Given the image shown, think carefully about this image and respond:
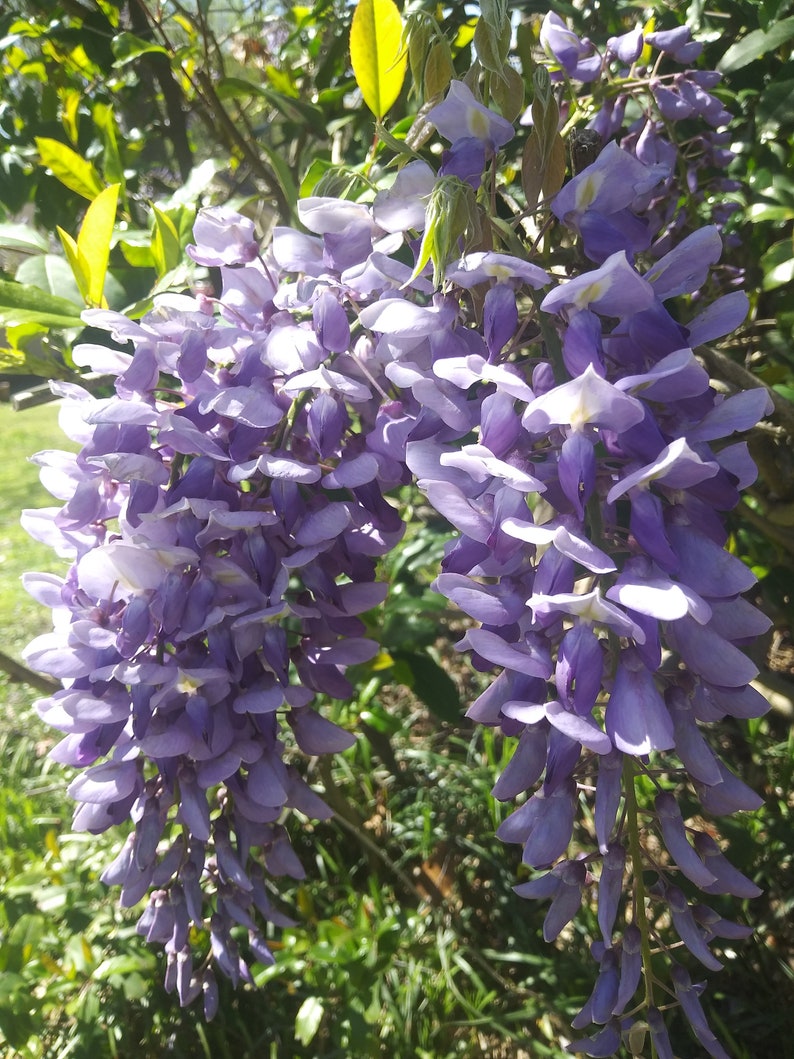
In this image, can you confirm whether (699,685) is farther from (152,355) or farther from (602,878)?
(152,355)

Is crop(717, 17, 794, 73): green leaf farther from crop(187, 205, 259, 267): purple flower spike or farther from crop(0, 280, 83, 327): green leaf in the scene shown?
crop(0, 280, 83, 327): green leaf

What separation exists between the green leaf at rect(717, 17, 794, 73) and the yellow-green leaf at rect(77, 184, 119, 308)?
32.2 inches

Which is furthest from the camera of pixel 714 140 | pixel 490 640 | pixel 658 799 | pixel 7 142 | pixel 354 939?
pixel 7 142

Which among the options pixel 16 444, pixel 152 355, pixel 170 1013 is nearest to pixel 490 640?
pixel 152 355

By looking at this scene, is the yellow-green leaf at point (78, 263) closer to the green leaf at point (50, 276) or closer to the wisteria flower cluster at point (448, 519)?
the green leaf at point (50, 276)

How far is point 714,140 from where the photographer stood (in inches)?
47.5

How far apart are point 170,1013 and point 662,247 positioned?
1.61 m

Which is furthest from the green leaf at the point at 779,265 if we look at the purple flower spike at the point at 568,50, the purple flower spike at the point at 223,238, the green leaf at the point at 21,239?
the green leaf at the point at 21,239

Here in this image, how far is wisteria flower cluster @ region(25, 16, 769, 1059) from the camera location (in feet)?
1.67

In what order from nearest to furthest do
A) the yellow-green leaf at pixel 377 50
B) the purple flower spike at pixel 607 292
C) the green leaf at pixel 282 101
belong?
the purple flower spike at pixel 607 292, the yellow-green leaf at pixel 377 50, the green leaf at pixel 282 101

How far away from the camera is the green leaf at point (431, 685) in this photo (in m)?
1.33

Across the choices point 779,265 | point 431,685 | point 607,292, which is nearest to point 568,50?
point 779,265

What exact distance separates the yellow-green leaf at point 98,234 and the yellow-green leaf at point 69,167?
0.67ft

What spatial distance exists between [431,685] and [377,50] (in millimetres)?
928
